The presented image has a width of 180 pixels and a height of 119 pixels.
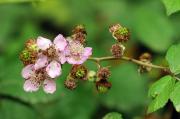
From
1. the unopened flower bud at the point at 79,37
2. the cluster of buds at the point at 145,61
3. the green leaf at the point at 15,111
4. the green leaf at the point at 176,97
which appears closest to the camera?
the green leaf at the point at 176,97

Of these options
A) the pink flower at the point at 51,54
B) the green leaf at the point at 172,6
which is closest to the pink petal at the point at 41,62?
the pink flower at the point at 51,54

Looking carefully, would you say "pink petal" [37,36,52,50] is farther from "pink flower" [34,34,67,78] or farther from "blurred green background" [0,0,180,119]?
"blurred green background" [0,0,180,119]

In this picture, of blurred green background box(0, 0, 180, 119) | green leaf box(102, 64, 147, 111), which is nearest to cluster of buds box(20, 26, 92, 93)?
blurred green background box(0, 0, 180, 119)

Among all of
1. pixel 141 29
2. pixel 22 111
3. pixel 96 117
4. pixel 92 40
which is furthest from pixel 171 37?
pixel 22 111

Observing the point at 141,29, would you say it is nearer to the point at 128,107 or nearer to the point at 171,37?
the point at 171,37

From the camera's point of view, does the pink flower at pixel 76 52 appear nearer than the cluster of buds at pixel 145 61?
Yes

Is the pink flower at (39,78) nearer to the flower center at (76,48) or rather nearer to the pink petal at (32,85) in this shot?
the pink petal at (32,85)

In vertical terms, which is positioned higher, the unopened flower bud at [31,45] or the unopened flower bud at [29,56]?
the unopened flower bud at [31,45]
